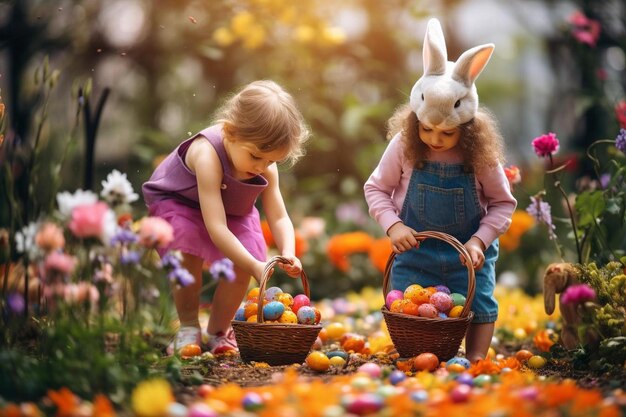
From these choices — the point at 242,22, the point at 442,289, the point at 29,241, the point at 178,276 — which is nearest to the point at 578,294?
the point at 442,289

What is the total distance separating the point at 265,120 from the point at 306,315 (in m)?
0.79

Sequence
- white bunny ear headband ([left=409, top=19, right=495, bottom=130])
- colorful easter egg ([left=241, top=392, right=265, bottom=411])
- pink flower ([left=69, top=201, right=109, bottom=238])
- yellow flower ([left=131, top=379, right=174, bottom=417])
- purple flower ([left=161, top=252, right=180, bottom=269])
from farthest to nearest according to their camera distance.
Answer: white bunny ear headband ([left=409, top=19, right=495, bottom=130])
purple flower ([left=161, top=252, right=180, bottom=269])
pink flower ([left=69, top=201, right=109, bottom=238])
colorful easter egg ([left=241, top=392, right=265, bottom=411])
yellow flower ([left=131, top=379, right=174, bottom=417])

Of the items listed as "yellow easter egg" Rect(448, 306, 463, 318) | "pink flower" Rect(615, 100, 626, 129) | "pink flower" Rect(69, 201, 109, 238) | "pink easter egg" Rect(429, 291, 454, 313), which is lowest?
"yellow easter egg" Rect(448, 306, 463, 318)

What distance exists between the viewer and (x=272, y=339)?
2973mm

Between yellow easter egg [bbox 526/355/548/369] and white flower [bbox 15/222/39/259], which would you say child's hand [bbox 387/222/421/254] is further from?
white flower [bbox 15/222/39/259]

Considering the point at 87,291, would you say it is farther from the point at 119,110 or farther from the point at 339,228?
the point at 119,110

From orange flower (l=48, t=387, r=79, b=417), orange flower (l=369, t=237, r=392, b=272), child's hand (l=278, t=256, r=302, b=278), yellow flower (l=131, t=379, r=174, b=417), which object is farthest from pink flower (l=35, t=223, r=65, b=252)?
orange flower (l=369, t=237, r=392, b=272)

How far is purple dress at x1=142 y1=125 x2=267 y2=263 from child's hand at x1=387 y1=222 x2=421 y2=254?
639 mm

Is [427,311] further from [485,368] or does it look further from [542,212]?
[542,212]

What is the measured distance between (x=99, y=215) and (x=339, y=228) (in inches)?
158

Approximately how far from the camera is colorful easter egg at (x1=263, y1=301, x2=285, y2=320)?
3.02 metres

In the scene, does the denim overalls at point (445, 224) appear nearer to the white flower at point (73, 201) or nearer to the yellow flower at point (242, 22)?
the white flower at point (73, 201)

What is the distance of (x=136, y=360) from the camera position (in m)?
2.53

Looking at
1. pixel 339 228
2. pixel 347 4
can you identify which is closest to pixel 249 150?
pixel 339 228
